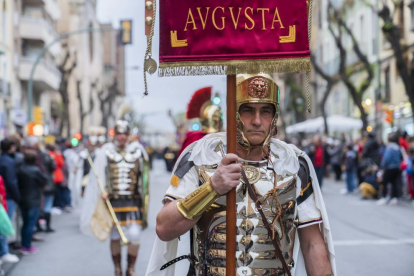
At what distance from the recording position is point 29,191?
10453 millimetres

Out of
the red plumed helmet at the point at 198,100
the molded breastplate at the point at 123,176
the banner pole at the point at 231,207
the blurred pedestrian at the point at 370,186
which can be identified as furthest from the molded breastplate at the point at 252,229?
the blurred pedestrian at the point at 370,186

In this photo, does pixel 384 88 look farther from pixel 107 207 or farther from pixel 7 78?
pixel 107 207

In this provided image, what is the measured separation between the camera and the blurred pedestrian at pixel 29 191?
10430 mm

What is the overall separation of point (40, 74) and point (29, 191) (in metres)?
30.4

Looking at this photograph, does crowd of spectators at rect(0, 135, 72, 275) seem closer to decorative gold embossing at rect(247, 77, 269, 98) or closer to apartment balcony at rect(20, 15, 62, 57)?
decorative gold embossing at rect(247, 77, 269, 98)

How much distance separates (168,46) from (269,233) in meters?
1.03

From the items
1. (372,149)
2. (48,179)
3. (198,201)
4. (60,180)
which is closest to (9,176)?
(48,179)

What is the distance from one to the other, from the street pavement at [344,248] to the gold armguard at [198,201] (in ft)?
18.2

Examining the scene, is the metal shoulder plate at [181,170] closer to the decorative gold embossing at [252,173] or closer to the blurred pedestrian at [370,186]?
the decorative gold embossing at [252,173]

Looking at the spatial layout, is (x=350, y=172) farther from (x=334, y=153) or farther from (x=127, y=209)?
(x=127, y=209)

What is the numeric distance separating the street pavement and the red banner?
5.67 m

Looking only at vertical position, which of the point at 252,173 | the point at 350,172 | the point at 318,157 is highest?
the point at 252,173

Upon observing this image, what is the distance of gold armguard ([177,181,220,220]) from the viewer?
3148mm

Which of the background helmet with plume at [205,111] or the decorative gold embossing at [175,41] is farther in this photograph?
the background helmet with plume at [205,111]
